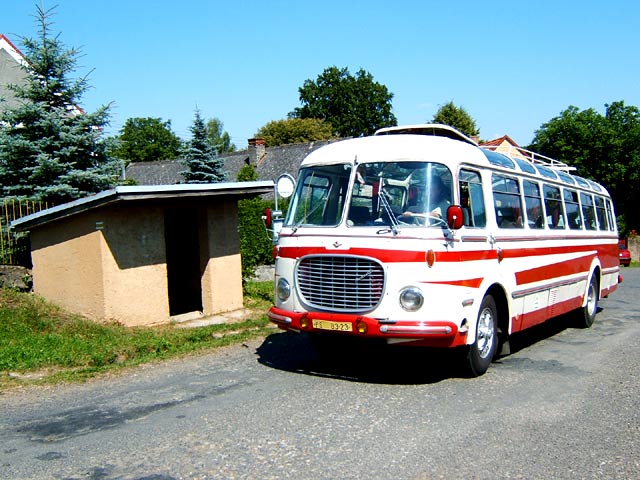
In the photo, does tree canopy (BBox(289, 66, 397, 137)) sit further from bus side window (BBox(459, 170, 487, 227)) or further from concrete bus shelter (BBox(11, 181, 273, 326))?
bus side window (BBox(459, 170, 487, 227))

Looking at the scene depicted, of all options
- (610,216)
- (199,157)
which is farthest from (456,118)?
(610,216)

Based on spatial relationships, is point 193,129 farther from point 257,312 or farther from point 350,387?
point 350,387

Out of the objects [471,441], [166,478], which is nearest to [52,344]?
[166,478]

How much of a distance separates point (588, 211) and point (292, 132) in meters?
53.7

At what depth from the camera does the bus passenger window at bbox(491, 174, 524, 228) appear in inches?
352

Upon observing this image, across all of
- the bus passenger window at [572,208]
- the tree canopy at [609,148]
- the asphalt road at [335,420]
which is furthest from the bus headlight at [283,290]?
the tree canopy at [609,148]

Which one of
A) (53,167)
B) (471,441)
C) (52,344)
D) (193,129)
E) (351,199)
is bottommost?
(471,441)

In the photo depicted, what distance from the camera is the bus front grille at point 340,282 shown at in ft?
24.8

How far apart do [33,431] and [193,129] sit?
72.9 ft

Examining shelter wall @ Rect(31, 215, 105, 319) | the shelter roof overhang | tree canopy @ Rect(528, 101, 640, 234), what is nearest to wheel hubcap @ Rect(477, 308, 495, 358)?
the shelter roof overhang

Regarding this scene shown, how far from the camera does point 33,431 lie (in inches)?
247

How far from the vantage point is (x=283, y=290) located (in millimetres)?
8391

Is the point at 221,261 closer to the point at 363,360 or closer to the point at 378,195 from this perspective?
the point at 363,360

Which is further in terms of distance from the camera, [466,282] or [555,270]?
[555,270]
